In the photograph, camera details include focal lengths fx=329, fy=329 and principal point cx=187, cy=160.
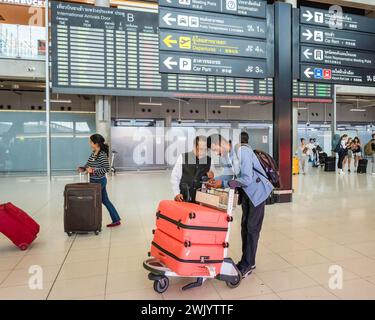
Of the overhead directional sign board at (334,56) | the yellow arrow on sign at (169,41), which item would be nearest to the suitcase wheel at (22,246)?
the yellow arrow on sign at (169,41)

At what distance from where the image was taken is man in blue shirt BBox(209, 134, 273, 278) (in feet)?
9.09

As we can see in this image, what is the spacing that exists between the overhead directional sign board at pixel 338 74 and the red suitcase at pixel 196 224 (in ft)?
14.7

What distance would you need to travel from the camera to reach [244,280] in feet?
9.06

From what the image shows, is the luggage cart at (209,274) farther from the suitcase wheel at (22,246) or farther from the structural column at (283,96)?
the structural column at (283,96)

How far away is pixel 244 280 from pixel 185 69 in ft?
11.4

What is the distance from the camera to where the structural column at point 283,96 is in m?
6.15

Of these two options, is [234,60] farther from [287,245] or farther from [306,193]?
[306,193]

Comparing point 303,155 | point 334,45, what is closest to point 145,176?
point 303,155

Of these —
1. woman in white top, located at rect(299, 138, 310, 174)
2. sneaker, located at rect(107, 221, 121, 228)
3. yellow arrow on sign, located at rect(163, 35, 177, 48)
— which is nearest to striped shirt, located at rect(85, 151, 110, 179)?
sneaker, located at rect(107, 221, 121, 228)

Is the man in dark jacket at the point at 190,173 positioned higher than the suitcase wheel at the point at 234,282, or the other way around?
the man in dark jacket at the point at 190,173

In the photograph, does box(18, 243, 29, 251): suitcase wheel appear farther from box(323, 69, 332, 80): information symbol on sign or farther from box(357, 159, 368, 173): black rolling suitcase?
box(357, 159, 368, 173): black rolling suitcase

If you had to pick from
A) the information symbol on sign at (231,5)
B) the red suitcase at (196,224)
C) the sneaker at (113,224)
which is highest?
the information symbol on sign at (231,5)

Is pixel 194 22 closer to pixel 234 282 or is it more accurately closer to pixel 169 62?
pixel 169 62
